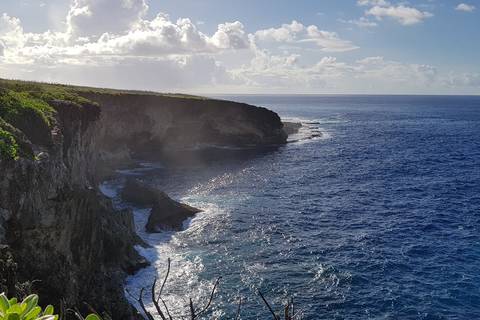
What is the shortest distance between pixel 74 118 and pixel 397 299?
30.9m

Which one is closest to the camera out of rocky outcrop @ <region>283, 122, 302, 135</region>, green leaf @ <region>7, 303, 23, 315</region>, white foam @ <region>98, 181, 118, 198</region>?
green leaf @ <region>7, 303, 23, 315</region>

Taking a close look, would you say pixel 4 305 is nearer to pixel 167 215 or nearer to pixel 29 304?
pixel 29 304

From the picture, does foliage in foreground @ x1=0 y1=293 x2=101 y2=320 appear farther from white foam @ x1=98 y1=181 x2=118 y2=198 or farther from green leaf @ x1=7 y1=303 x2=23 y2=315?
white foam @ x1=98 y1=181 x2=118 y2=198

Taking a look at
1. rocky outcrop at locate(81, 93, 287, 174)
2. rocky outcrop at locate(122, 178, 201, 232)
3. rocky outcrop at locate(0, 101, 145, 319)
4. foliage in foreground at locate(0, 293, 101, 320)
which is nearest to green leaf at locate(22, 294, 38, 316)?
foliage in foreground at locate(0, 293, 101, 320)

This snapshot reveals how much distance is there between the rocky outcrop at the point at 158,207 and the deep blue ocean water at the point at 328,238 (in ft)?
4.59

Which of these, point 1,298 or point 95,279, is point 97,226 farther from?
point 1,298

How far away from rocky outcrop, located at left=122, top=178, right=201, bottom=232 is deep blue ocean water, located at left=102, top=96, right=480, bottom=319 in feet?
4.59

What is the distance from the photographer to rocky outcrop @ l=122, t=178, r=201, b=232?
43.8m

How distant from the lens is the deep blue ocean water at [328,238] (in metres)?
29.2

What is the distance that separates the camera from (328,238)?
4044 cm

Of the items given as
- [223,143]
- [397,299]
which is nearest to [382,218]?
[397,299]

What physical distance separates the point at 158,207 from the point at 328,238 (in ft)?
57.4

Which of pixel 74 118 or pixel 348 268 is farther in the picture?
pixel 74 118

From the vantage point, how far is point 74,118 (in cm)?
4097
